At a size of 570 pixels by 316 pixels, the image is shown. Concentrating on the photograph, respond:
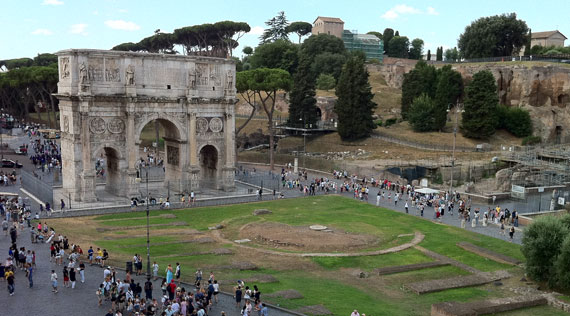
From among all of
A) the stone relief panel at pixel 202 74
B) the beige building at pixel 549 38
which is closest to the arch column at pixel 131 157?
the stone relief panel at pixel 202 74

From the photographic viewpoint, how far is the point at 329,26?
131750mm

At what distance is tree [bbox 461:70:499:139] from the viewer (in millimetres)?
67625

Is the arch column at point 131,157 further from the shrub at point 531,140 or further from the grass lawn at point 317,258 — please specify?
the shrub at point 531,140

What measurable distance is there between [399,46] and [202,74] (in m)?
95.7

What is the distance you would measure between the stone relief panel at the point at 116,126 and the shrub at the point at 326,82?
188 ft

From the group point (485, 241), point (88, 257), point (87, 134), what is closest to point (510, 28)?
point (485, 241)

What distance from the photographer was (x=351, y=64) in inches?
2864

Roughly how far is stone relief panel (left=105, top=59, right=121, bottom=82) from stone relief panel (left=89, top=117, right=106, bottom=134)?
11.3ft

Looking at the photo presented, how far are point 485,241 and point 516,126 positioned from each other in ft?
137

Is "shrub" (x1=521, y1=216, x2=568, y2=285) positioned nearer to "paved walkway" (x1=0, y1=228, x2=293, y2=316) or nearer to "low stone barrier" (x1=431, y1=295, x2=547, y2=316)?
"low stone barrier" (x1=431, y1=295, x2=547, y2=316)

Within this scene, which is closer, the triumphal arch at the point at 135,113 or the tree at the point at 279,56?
the triumphal arch at the point at 135,113

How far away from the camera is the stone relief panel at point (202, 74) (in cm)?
4866

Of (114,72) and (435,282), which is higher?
(114,72)

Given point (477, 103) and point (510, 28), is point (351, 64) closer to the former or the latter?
point (477, 103)
